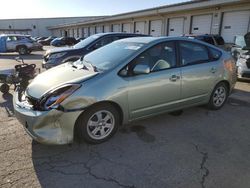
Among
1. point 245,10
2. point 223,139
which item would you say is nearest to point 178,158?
point 223,139

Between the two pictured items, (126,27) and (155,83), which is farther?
(126,27)

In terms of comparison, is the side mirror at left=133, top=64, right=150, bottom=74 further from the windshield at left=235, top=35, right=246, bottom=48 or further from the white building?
the white building

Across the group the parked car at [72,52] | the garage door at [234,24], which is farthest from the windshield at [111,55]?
the garage door at [234,24]

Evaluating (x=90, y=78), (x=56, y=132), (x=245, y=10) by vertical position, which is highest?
(x=245, y=10)

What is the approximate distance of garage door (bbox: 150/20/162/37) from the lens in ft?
71.7

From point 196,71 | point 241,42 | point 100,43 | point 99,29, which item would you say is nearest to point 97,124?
point 196,71

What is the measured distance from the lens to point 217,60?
4.71 meters

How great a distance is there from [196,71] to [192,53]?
0.36m

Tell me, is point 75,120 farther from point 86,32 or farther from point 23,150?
point 86,32

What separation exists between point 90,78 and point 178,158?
1.65 meters

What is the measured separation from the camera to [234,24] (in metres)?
15.3

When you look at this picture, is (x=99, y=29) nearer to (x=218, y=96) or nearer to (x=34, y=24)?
(x=218, y=96)

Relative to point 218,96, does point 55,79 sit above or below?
above

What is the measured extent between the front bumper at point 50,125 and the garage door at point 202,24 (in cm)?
1656
